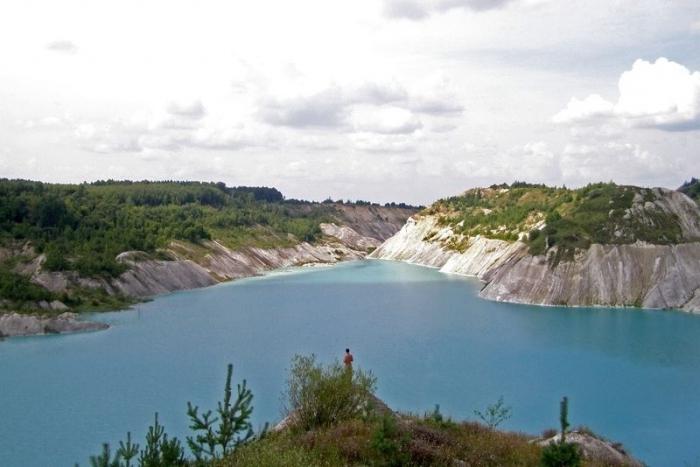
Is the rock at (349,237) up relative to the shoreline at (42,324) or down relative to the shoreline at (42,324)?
up

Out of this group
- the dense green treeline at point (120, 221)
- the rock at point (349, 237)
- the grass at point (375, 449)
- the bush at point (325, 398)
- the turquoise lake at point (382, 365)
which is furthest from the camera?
the rock at point (349, 237)

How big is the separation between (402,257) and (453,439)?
432 ft

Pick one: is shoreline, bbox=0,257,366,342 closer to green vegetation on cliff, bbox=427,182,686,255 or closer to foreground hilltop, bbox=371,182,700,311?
foreground hilltop, bbox=371,182,700,311

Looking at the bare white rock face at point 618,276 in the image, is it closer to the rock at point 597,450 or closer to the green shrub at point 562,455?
the rock at point 597,450

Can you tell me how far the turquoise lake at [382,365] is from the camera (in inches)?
1326

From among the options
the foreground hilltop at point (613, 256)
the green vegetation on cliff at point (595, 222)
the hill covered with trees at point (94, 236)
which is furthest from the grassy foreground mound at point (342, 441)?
the green vegetation on cliff at point (595, 222)

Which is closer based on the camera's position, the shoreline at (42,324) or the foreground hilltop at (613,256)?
the shoreline at (42,324)

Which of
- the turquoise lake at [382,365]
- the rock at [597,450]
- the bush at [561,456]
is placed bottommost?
the turquoise lake at [382,365]

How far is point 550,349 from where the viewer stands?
173ft

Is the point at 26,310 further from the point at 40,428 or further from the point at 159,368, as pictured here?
the point at 40,428

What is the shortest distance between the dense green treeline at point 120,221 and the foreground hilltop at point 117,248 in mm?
176

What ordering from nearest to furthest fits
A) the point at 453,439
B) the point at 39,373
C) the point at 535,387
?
the point at 453,439
the point at 535,387
the point at 39,373

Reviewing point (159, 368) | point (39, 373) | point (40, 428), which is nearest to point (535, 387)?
point (159, 368)

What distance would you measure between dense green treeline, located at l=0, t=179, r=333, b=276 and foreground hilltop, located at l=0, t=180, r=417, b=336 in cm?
18
